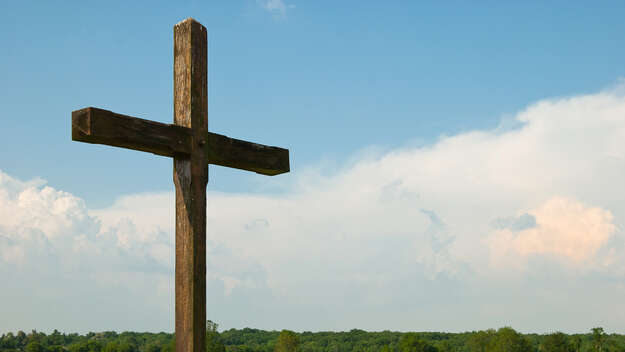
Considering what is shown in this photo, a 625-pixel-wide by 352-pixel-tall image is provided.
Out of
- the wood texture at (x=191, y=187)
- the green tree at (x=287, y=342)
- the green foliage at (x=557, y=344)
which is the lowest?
the green foliage at (x=557, y=344)

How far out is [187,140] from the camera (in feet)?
17.3

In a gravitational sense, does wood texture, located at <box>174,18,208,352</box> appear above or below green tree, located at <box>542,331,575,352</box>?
above

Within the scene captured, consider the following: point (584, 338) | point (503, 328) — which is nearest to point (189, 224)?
point (503, 328)

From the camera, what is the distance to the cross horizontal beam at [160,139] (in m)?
4.74

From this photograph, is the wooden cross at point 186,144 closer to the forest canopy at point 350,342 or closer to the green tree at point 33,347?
the forest canopy at point 350,342

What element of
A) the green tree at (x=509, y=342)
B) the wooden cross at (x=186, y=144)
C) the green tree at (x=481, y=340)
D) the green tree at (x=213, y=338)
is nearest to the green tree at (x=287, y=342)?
the green tree at (x=213, y=338)

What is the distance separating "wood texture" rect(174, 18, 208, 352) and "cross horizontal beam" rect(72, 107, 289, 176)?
13 cm

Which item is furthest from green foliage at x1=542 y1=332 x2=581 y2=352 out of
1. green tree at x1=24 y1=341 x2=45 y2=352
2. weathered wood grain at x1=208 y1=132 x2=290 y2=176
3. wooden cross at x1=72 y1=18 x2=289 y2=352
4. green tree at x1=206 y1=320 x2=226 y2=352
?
wooden cross at x1=72 y1=18 x2=289 y2=352

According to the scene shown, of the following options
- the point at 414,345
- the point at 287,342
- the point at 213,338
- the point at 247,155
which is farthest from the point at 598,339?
the point at 247,155

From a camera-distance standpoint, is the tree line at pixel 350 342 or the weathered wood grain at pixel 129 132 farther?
the tree line at pixel 350 342

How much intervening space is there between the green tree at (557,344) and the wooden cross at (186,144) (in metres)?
86.7

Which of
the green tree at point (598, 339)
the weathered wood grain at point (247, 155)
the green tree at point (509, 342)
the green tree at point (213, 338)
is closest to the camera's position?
the weathered wood grain at point (247, 155)

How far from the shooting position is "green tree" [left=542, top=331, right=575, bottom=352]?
83.6 meters

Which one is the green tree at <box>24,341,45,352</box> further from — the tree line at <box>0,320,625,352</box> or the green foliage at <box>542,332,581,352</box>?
the green foliage at <box>542,332,581,352</box>
